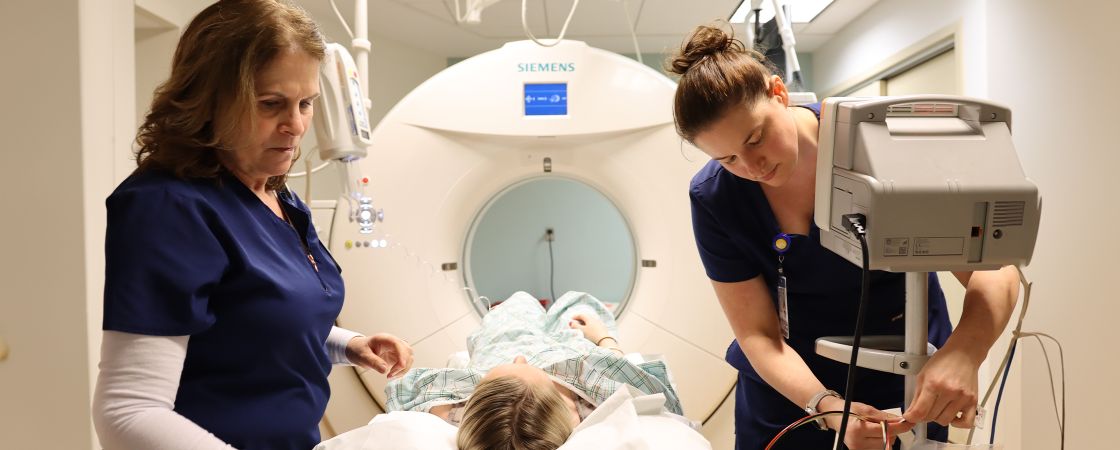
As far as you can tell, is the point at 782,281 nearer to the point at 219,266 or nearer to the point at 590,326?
the point at 219,266

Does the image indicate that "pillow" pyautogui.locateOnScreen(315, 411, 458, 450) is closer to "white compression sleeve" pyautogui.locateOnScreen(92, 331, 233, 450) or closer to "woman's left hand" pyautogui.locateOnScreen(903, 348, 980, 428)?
"white compression sleeve" pyautogui.locateOnScreen(92, 331, 233, 450)

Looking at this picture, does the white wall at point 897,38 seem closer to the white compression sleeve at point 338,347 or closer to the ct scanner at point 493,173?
the ct scanner at point 493,173

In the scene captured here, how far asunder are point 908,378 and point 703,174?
484mm

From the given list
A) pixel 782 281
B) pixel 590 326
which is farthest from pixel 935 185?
pixel 590 326

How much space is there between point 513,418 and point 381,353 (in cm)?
24

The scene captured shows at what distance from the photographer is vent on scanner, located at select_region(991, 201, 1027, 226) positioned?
0.69 metres

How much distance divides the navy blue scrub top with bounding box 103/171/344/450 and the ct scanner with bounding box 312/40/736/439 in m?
1.06

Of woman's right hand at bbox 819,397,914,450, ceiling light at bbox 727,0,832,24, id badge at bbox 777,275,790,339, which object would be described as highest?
ceiling light at bbox 727,0,832,24

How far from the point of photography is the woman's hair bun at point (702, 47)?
1043mm

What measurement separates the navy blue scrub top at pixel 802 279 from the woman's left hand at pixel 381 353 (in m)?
0.52

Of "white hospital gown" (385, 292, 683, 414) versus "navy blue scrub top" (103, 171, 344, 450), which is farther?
"white hospital gown" (385, 292, 683, 414)

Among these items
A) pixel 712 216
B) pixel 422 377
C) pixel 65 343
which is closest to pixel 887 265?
pixel 712 216

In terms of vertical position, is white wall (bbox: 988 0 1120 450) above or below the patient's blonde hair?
above

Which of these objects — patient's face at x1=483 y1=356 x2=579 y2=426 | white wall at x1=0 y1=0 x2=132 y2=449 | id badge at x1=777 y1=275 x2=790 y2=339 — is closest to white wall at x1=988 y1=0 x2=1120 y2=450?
id badge at x1=777 y1=275 x2=790 y2=339
